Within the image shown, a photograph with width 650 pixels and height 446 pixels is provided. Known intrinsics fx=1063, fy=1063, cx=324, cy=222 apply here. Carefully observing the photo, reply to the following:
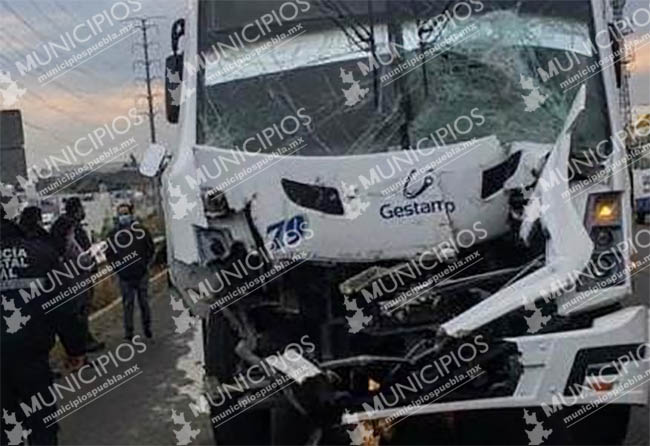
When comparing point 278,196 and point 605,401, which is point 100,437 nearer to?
point 278,196

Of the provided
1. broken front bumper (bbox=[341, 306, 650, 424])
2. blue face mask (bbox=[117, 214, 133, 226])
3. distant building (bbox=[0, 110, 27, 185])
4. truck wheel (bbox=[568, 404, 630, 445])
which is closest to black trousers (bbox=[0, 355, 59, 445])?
broken front bumper (bbox=[341, 306, 650, 424])

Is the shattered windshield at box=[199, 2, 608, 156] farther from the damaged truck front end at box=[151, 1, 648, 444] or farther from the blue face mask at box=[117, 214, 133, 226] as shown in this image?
the blue face mask at box=[117, 214, 133, 226]

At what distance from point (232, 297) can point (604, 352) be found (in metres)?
2.11

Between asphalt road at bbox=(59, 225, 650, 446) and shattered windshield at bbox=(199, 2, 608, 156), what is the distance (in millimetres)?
1328

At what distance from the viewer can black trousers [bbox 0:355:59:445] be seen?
6613mm

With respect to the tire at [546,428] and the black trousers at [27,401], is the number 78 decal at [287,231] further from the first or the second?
the black trousers at [27,401]

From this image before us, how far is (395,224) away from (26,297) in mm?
2364

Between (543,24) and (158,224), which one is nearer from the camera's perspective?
(543,24)

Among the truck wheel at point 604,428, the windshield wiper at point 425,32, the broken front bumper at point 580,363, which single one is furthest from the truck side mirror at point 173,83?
the truck wheel at point 604,428

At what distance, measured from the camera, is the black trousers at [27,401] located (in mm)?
6613

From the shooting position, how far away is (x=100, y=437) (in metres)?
7.61

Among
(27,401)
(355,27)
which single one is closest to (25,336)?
(27,401)

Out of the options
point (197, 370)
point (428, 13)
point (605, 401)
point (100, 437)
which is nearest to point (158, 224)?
point (197, 370)

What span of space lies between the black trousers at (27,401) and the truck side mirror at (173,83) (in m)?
1.81
